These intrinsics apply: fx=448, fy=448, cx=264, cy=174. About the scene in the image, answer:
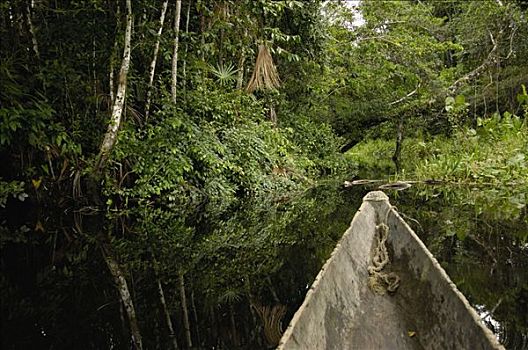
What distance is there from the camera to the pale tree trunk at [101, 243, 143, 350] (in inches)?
104

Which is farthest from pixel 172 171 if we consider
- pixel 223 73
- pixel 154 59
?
pixel 223 73

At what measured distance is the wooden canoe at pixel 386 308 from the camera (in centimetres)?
173

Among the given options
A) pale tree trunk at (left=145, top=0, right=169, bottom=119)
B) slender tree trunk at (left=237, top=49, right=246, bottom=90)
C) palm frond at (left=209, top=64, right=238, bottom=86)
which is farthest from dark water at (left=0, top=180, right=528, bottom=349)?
slender tree trunk at (left=237, top=49, right=246, bottom=90)

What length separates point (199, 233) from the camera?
530 centimetres

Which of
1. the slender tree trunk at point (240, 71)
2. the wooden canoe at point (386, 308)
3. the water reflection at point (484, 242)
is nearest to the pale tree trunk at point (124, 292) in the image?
the wooden canoe at point (386, 308)

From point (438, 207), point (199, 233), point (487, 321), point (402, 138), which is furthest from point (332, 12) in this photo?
point (487, 321)

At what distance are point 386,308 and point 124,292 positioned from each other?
1945mm

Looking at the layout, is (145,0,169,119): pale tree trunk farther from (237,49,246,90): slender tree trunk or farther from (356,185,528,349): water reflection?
(356,185,528,349): water reflection

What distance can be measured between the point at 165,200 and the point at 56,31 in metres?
2.89

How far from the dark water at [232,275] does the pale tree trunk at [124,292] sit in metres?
0.05

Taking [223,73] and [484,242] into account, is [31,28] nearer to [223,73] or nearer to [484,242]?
[223,73]

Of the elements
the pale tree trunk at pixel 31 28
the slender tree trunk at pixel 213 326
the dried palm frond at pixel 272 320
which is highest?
the pale tree trunk at pixel 31 28

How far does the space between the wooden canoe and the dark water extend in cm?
60

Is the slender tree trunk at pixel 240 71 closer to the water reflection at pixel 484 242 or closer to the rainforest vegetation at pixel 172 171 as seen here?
the rainforest vegetation at pixel 172 171
